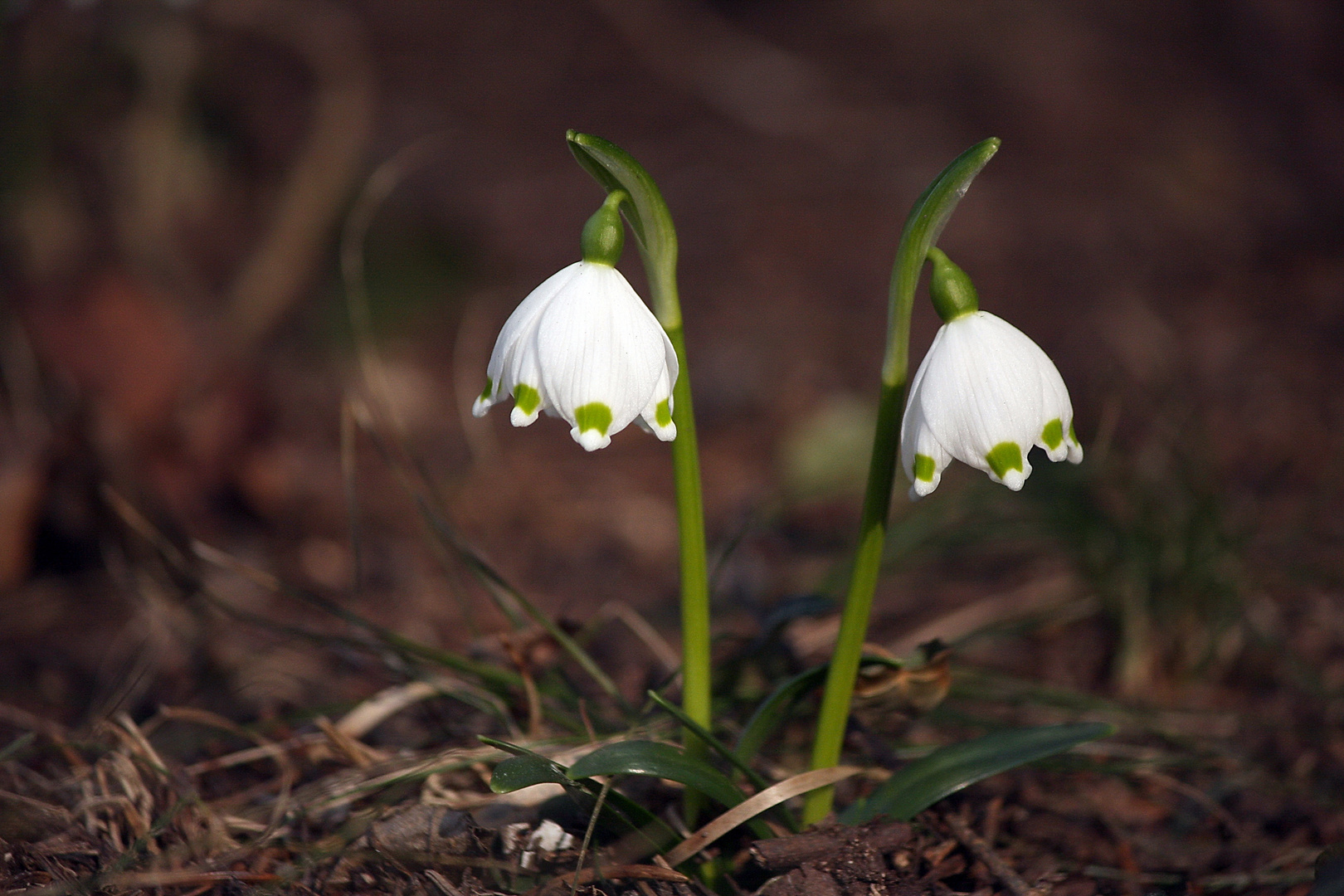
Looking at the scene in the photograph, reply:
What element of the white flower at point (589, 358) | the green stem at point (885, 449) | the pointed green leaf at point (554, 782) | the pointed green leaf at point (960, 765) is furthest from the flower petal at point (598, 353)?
the pointed green leaf at point (960, 765)

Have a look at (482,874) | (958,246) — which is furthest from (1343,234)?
(482,874)

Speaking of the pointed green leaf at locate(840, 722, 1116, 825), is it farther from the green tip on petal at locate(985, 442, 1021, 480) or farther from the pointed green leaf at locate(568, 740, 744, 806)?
the green tip on petal at locate(985, 442, 1021, 480)

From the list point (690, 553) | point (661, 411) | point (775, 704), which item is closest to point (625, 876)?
point (775, 704)

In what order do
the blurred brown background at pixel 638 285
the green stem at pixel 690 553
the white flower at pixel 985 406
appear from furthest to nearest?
the blurred brown background at pixel 638 285 < the green stem at pixel 690 553 < the white flower at pixel 985 406

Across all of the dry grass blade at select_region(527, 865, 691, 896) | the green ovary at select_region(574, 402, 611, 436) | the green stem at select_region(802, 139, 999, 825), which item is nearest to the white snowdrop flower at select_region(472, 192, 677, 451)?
the green ovary at select_region(574, 402, 611, 436)

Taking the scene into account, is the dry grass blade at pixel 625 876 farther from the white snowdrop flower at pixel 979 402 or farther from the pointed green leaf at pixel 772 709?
the white snowdrop flower at pixel 979 402

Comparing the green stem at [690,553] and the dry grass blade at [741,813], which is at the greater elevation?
the green stem at [690,553]

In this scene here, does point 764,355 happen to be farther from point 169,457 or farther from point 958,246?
point 169,457

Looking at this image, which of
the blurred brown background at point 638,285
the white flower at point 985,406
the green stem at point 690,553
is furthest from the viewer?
the blurred brown background at point 638,285
